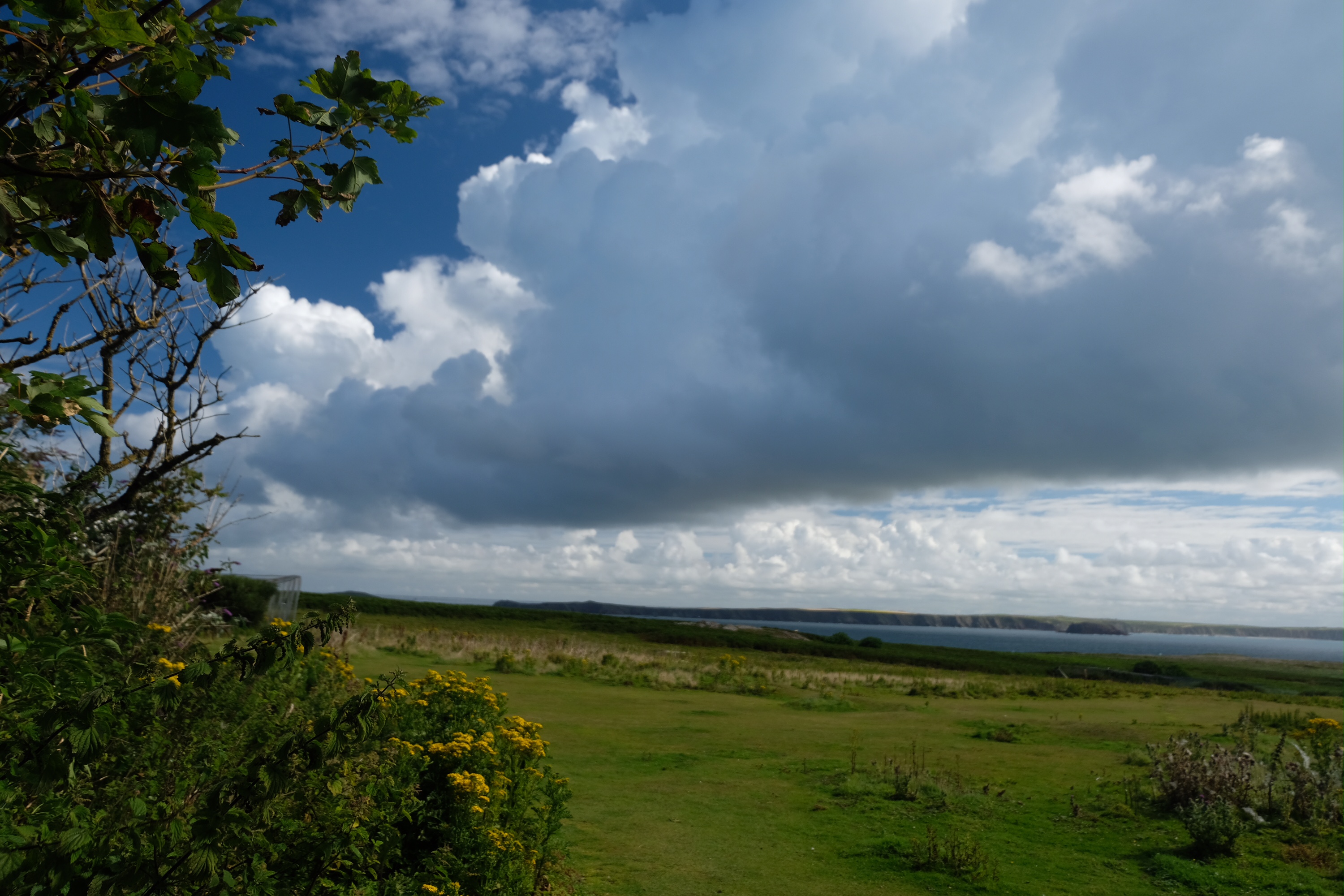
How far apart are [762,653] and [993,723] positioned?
34508 millimetres

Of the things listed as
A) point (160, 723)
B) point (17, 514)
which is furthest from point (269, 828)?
point (160, 723)

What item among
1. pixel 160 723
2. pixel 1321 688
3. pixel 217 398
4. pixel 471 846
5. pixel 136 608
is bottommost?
pixel 1321 688

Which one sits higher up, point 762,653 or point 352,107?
point 352,107

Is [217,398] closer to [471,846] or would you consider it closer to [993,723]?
[471,846]

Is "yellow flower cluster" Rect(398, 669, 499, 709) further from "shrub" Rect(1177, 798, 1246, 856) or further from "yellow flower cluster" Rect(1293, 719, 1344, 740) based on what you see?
"yellow flower cluster" Rect(1293, 719, 1344, 740)

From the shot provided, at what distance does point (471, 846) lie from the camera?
452cm

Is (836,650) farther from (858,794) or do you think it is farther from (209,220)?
(209,220)

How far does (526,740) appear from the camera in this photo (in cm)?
586

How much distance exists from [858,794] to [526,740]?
5957 millimetres

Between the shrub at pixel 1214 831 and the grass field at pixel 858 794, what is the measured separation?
0.45 feet

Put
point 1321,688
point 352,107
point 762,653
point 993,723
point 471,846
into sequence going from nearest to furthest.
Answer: point 352,107 < point 471,846 < point 993,723 < point 1321,688 < point 762,653

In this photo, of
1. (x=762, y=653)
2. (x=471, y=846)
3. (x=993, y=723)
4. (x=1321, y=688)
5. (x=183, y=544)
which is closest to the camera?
(x=471, y=846)

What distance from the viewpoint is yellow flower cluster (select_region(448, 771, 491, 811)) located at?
450 cm

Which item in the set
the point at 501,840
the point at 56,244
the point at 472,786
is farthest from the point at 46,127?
the point at 501,840
